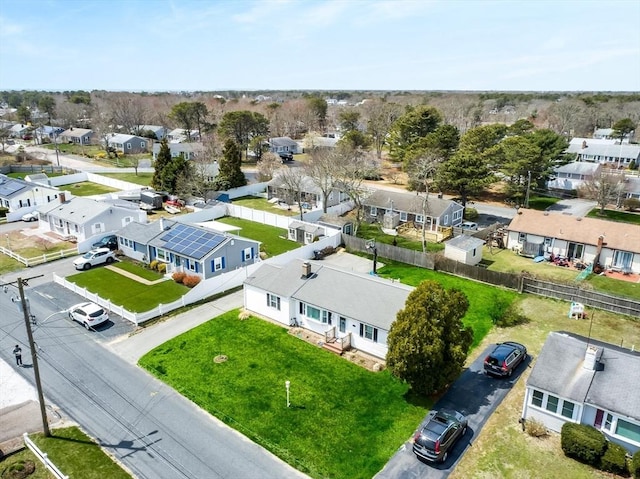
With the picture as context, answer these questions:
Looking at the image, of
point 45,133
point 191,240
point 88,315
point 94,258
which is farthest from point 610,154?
point 45,133

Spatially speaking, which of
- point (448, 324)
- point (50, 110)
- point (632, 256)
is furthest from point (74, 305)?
point (50, 110)

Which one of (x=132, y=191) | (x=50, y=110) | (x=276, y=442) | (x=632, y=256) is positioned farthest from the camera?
(x=50, y=110)

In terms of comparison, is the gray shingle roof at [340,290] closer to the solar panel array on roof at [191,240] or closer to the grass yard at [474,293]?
the grass yard at [474,293]

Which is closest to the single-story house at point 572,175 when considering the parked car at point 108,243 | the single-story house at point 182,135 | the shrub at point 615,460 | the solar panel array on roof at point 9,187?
the shrub at point 615,460

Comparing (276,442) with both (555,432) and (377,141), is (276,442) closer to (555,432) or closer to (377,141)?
(555,432)

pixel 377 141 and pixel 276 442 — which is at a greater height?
pixel 377 141
